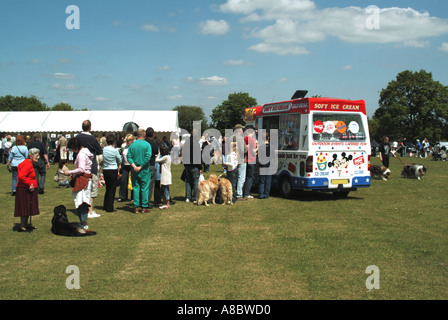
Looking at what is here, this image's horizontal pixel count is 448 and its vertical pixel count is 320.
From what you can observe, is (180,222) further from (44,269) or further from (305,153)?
(305,153)

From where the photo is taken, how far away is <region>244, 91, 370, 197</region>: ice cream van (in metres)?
11.2

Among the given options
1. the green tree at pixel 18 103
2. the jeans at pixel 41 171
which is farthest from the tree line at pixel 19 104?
the jeans at pixel 41 171

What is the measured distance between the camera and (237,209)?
10477mm

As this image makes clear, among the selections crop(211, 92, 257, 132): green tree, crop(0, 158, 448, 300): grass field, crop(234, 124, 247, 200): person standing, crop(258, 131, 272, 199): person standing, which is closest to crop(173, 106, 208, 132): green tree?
crop(211, 92, 257, 132): green tree

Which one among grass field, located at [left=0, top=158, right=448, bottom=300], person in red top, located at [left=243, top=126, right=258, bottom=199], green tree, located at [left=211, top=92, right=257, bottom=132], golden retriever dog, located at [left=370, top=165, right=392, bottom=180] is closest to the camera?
grass field, located at [left=0, top=158, right=448, bottom=300]

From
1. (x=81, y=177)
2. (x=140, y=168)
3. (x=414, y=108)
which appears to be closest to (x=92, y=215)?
(x=140, y=168)

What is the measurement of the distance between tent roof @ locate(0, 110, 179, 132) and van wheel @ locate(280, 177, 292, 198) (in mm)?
25837

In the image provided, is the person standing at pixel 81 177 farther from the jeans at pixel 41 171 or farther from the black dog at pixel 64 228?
the jeans at pixel 41 171

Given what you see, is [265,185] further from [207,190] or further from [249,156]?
[207,190]

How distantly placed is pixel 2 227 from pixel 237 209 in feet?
17.9

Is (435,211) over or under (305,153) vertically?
under

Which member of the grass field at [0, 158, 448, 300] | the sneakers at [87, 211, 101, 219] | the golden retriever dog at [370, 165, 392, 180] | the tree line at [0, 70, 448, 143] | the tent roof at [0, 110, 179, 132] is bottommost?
the grass field at [0, 158, 448, 300]

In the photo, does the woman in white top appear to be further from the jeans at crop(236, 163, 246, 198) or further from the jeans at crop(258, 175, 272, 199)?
the jeans at crop(258, 175, 272, 199)
